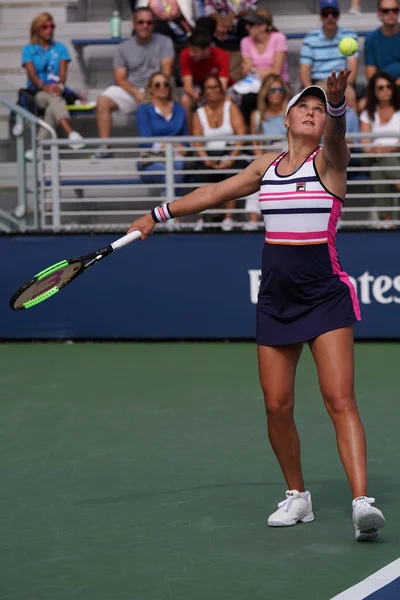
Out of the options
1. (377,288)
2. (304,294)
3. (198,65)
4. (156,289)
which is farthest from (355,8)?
(304,294)

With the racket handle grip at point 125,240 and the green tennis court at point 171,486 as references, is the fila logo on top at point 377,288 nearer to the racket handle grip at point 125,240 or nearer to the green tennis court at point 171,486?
the green tennis court at point 171,486

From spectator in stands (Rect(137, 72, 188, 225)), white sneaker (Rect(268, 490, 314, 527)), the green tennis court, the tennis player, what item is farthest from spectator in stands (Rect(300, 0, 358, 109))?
white sneaker (Rect(268, 490, 314, 527))

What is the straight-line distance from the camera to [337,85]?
538 centimetres

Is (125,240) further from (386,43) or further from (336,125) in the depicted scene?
(386,43)

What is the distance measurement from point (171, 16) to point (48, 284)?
984 centimetres

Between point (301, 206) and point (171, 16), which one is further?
point (171, 16)

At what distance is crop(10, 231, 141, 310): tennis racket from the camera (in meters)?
6.14

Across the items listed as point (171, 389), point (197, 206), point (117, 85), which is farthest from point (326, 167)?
point (117, 85)

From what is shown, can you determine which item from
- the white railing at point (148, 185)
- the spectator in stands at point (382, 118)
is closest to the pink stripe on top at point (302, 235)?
the white railing at point (148, 185)

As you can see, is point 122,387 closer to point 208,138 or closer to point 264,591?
point 208,138

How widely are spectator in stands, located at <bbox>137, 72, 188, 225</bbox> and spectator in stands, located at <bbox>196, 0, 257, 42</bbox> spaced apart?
186cm

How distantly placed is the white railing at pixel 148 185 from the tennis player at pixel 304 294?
627 cm

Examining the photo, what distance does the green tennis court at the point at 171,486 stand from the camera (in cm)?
518

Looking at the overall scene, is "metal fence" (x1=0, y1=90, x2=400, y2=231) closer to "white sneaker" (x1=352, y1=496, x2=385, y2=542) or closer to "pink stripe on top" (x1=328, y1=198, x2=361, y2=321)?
"pink stripe on top" (x1=328, y1=198, x2=361, y2=321)
